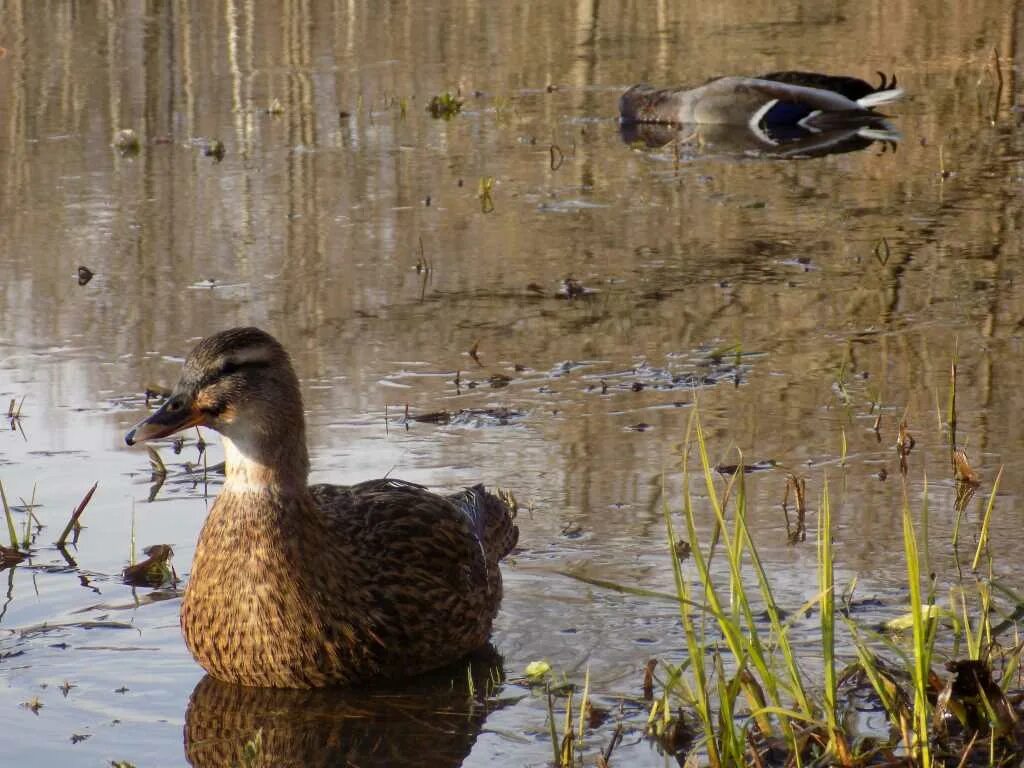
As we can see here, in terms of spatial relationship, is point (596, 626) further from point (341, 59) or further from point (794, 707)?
point (341, 59)

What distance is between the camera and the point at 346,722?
14.2 ft

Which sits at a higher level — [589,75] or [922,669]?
[589,75]

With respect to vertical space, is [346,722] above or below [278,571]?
below

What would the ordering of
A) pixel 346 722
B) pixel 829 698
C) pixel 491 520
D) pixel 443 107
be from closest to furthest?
pixel 829 698
pixel 346 722
pixel 491 520
pixel 443 107

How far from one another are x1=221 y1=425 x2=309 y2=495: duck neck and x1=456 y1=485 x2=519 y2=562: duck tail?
645 mm

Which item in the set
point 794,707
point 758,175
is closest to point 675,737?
point 794,707

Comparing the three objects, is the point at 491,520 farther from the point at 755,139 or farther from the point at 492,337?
the point at 755,139

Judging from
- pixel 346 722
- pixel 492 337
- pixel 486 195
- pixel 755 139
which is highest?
pixel 755 139

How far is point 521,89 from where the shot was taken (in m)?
15.3

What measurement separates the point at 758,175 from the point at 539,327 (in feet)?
13.2

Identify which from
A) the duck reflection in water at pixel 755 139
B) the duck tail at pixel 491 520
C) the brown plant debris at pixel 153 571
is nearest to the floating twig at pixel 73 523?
the brown plant debris at pixel 153 571

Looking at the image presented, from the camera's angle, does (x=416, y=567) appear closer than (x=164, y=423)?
No

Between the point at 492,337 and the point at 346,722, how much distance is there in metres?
3.31

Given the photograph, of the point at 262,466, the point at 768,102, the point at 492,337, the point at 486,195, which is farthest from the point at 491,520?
the point at 768,102
